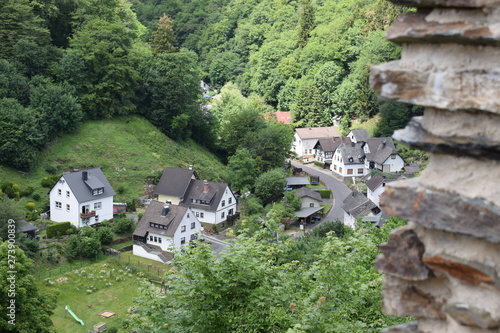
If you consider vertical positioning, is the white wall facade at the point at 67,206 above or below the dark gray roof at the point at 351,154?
above

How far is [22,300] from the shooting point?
20.8m

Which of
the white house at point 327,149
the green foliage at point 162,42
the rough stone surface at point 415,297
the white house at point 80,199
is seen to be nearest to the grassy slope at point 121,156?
the white house at point 80,199

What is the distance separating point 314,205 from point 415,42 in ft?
144

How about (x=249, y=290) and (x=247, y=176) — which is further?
(x=247, y=176)

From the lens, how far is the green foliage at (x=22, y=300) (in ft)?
66.6

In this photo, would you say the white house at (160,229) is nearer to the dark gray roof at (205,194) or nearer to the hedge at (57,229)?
the hedge at (57,229)

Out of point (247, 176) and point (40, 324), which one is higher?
point (40, 324)

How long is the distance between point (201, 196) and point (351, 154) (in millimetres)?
22041

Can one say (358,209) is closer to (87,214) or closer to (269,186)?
(269,186)

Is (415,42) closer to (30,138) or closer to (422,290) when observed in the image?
(422,290)

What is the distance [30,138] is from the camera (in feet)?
144

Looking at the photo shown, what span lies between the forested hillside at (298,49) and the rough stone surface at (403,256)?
62.0m

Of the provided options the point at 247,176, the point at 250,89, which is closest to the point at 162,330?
the point at 247,176

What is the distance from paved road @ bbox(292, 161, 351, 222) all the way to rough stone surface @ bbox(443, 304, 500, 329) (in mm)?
41538
